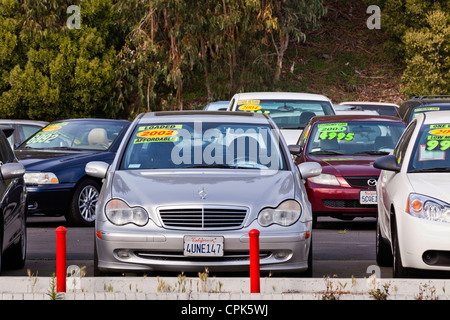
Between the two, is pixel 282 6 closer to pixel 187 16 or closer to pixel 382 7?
pixel 187 16

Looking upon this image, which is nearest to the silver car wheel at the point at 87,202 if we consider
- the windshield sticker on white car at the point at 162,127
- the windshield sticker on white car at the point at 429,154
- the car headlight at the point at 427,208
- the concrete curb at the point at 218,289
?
the windshield sticker on white car at the point at 162,127

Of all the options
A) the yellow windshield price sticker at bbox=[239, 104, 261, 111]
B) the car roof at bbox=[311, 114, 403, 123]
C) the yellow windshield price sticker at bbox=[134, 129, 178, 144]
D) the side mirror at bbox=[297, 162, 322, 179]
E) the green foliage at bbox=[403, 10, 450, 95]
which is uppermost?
the yellow windshield price sticker at bbox=[134, 129, 178, 144]

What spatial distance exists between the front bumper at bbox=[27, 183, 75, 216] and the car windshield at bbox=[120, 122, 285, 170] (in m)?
5.10

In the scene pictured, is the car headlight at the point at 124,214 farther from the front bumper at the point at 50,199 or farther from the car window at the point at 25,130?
the car window at the point at 25,130

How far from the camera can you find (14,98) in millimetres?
39656

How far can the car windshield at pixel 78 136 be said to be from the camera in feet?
54.1

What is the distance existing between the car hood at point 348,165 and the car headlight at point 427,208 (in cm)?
602

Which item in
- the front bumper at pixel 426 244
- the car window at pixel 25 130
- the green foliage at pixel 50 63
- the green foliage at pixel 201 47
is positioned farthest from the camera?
the green foliage at pixel 50 63

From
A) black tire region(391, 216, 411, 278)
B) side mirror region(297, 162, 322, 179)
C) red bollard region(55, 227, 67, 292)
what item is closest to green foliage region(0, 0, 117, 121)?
side mirror region(297, 162, 322, 179)

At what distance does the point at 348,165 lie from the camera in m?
15.0

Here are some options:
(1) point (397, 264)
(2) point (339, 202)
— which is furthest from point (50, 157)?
(1) point (397, 264)

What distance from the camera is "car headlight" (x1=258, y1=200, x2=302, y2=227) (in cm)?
872

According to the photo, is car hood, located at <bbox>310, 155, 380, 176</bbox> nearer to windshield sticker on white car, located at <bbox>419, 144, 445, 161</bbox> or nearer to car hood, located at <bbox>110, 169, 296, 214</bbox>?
windshield sticker on white car, located at <bbox>419, 144, 445, 161</bbox>
